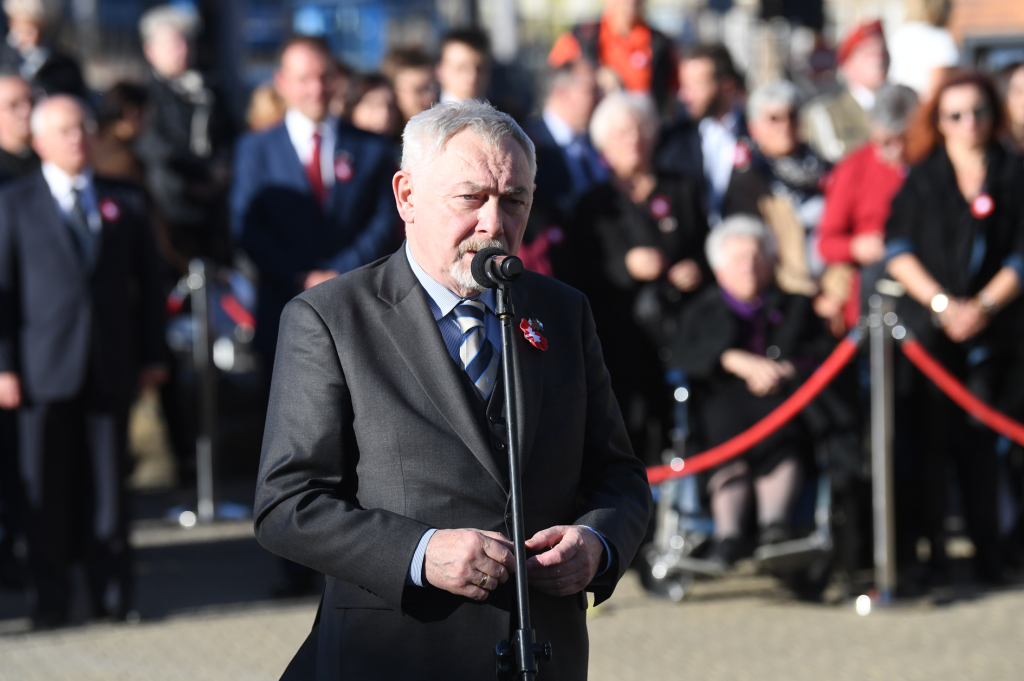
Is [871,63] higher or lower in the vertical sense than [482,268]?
higher

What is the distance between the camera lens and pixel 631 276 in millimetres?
6797

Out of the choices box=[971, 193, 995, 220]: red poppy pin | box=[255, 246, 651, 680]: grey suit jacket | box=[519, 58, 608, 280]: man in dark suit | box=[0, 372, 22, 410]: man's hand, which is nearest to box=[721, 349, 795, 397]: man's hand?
box=[519, 58, 608, 280]: man in dark suit

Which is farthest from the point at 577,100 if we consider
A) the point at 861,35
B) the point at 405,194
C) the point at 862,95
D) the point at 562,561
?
the point at 562,561

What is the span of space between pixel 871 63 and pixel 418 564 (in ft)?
23.0

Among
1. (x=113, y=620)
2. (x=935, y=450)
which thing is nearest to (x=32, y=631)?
(x=113, y=620)

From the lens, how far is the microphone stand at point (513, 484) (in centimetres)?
251

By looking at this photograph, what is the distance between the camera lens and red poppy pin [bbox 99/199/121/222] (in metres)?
6.29

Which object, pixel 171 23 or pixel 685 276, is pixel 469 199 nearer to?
pixel 685 276

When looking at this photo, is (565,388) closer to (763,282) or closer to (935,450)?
(763,282)

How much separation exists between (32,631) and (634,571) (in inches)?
115

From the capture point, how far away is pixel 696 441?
21.6 ft

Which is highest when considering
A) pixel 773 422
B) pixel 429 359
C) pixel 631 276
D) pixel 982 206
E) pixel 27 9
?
pixel 27 9

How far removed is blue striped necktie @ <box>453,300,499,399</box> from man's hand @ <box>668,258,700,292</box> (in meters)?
4.01

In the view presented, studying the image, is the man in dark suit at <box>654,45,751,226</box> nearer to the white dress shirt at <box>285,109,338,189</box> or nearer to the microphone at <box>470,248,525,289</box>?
the white dress shirt at <box>285,109,338,189</box>
